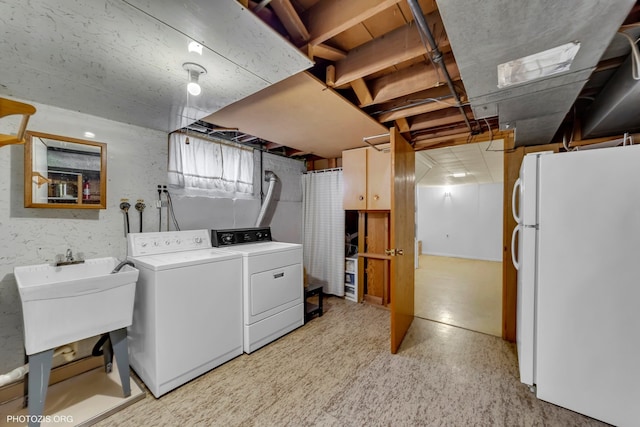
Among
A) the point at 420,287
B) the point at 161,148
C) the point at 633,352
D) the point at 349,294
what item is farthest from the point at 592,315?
the point at 161,148

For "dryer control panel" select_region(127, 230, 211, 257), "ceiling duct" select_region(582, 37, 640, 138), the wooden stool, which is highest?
"ceiling duct" select_region(582, 37, 640, 138)

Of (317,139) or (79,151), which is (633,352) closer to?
(317,139)

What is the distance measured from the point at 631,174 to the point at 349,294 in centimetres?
312

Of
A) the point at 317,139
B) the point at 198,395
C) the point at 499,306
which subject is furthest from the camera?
the point at 499,306

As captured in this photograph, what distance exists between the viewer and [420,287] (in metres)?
4.55

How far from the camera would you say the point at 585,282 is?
5.25 ft

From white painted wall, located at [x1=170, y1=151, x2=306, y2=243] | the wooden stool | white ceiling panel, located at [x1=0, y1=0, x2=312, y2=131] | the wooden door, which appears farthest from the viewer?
the wooden stool

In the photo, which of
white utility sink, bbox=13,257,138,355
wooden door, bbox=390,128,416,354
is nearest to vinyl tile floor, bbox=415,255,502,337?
wooden door, bbox=390,128,416,354

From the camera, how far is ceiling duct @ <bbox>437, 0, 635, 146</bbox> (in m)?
0.95

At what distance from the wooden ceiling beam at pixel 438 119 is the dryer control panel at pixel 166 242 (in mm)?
2727

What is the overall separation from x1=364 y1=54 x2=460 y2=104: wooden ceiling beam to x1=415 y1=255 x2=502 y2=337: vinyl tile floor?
9.03 feet

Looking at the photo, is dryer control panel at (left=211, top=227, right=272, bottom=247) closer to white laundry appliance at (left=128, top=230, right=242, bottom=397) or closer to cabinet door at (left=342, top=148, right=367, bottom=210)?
white laundry appliance at (left=128, top=230, right=242, bottom=397)

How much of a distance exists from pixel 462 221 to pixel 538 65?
697cm

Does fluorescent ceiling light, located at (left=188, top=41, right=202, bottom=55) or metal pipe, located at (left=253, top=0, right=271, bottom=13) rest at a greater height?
metal pipe, located at (left=253, top=0, right=271, bottom=13)
